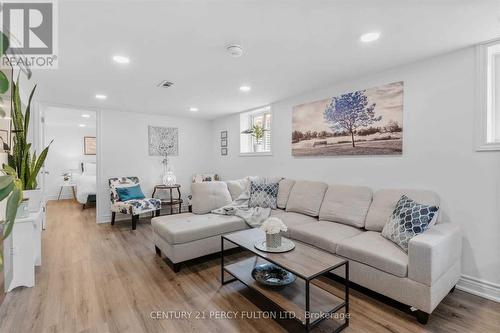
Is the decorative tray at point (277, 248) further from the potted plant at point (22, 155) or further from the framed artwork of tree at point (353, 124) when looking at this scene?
the potted plant at point (22, 155)

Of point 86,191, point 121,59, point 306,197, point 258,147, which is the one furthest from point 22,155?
point 86,191

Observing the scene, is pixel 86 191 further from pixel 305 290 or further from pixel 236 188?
pixel 305 290

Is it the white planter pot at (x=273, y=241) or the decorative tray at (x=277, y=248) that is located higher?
the white planter pot at (x=273, y=241)

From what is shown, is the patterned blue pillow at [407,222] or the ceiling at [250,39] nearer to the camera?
the ceiling at [250,39]

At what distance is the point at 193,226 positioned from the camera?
8.82 feet

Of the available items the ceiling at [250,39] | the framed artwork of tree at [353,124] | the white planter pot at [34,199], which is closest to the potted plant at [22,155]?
the white planter pot at [34,199]

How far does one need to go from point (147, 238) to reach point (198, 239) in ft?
4.70

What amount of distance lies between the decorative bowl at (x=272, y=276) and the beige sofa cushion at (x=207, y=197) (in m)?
1.31

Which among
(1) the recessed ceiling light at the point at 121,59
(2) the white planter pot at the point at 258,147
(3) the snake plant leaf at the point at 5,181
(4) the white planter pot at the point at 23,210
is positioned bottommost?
(4) the white planter pot at the point at 23,210

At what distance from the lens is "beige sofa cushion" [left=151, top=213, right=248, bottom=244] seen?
8.39 feet

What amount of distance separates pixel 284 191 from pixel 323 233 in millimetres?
1217

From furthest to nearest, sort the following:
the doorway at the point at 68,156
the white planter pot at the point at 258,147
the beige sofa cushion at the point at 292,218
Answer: the doorway at the point at 68,156 < the white planter pot at the point at 258,147 < the beige sofa cushion at the point at 292,218

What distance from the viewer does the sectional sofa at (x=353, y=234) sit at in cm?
173

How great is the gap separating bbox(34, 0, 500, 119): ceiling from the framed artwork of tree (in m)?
0.30
